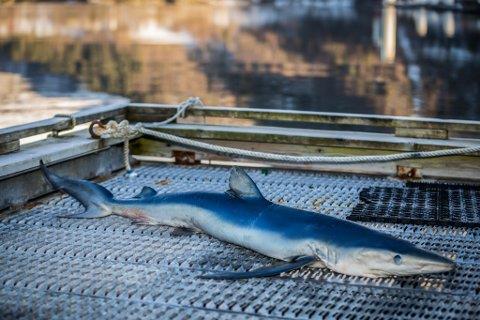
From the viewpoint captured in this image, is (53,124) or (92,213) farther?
(53,124)

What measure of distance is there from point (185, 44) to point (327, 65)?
9345 millimetres

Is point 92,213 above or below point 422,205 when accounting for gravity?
above

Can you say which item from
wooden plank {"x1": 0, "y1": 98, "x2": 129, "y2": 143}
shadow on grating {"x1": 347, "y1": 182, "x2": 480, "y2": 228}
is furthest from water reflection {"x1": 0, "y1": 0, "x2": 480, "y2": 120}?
shadow on grating {"x1": 347, "y1": 182, "x2": 480, "y2": 228}

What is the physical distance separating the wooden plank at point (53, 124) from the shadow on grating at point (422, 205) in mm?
2668

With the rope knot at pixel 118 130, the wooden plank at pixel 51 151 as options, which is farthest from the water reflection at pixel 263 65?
the wooden plank at pixel 51 151

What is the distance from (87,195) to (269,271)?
1882mm

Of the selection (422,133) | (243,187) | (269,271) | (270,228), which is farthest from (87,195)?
(422,133)

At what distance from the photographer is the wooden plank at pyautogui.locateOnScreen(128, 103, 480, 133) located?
8602mm

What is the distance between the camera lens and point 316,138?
28.2ft

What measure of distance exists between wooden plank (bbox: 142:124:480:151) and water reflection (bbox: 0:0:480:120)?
36.4ft

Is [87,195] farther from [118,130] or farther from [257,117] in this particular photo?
[257,117]

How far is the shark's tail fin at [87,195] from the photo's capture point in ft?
22.1

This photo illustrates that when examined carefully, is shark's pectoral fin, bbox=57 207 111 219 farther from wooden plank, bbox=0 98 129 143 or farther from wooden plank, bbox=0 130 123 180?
wooden plank, bbox=0 98 129 143

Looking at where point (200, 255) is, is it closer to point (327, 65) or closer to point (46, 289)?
point (46, 289)
